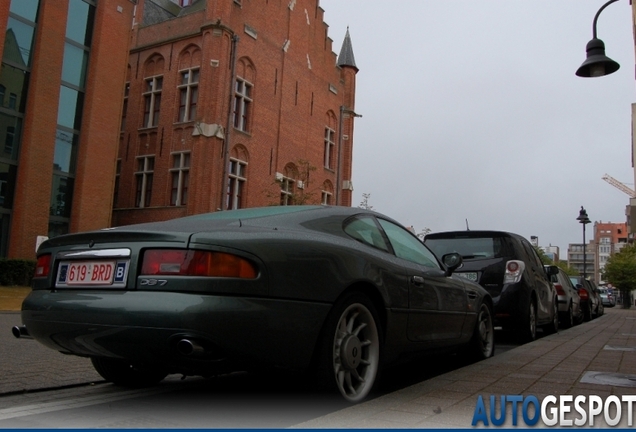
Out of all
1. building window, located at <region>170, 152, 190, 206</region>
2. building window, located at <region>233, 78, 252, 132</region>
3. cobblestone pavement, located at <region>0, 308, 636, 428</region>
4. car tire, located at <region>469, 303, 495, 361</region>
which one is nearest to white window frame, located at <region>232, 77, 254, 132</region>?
building window, located at <region>233, 78, 252, 132</region>

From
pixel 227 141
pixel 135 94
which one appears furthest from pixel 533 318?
pixel 135 94

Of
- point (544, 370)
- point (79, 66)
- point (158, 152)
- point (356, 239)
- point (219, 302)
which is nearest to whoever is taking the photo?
point (219, 302)

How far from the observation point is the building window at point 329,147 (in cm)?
3797

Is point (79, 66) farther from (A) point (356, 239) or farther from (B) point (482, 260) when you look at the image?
(A) point (356, 239)

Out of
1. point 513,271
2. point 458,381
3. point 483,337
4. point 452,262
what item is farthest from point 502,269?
point 458,381

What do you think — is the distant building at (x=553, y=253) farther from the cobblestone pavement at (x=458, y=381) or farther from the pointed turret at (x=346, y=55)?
the cobblestone pavement at (x=458, y=381)

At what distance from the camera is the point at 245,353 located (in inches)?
127

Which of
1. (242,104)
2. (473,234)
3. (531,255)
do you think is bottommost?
(531,255)

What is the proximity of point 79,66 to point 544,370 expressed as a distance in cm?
2467

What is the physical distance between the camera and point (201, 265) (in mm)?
3273

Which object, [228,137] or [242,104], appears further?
[242,104]

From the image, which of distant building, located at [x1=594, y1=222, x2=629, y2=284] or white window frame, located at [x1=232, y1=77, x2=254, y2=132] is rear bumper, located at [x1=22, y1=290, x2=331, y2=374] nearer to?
white window frame, located at [x1=232, y1=77, x2=254, y2=132]

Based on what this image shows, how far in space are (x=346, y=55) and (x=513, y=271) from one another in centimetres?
3380

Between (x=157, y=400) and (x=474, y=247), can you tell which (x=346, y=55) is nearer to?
(x=474, y=247)
